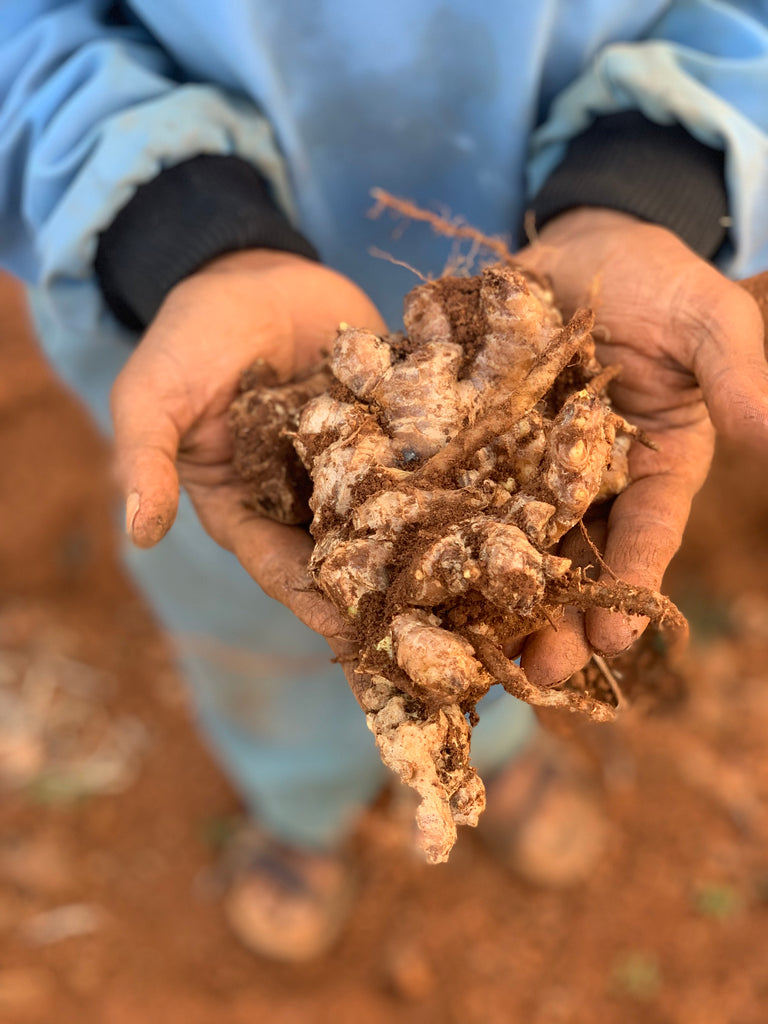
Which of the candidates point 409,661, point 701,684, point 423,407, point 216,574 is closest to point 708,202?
point 423,407

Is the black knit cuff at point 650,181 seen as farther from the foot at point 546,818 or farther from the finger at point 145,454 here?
the foot at point 546,818

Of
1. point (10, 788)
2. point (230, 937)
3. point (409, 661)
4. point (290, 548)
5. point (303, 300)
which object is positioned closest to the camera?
point (409, 661)

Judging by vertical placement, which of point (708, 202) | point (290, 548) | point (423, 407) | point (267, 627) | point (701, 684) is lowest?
point (701, 684)

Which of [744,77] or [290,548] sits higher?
[744,77]

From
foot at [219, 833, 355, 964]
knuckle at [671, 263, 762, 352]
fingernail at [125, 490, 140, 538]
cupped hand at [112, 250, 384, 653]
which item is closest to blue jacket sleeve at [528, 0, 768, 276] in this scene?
knuckle at [671, 263, 762, 352]

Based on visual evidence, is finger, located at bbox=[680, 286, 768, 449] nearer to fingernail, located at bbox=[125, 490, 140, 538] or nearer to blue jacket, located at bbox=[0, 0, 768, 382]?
blue jacket, located at bbox=[0, 0, 768, 382]

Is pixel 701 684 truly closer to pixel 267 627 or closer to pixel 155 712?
pixel 267 627

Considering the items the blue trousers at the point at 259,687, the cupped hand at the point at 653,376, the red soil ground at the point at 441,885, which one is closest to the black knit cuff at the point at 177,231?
the blue trousers at the point at 259,687
